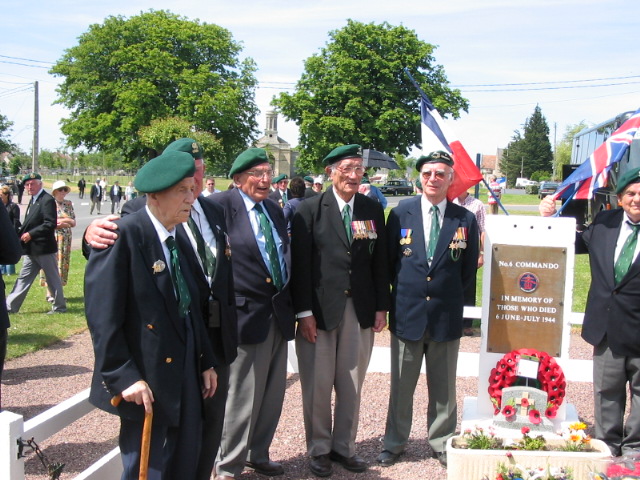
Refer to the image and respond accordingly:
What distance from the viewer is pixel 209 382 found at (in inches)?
127

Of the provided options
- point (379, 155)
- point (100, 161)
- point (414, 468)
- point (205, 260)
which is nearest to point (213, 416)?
point (205, 260)

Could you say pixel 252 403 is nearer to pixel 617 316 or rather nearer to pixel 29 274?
pixel 617 316

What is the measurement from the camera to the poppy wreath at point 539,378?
4238 millimetres

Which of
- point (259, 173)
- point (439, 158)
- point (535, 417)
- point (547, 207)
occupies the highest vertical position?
point (439, 158)

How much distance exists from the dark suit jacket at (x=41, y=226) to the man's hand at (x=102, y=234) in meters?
6.98

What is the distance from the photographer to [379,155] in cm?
1589

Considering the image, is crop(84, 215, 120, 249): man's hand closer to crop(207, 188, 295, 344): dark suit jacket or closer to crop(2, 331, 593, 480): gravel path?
crop(207, 188, 295, 344): dark suit jacket

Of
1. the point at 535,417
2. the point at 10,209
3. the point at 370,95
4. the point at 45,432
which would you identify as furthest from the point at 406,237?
the point at 370,95

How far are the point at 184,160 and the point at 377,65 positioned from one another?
40964 mm

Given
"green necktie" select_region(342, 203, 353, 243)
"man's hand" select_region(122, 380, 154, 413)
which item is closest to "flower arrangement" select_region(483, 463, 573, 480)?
"green necktie" select_region(342, 203, 353, 243)

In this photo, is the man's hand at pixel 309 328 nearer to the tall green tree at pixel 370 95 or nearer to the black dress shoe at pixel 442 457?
the black dress shoe at pixel 442 457

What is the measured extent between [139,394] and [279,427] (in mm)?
2776

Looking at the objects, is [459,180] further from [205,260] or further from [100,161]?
[100,161]

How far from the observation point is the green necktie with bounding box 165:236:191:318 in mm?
2971
